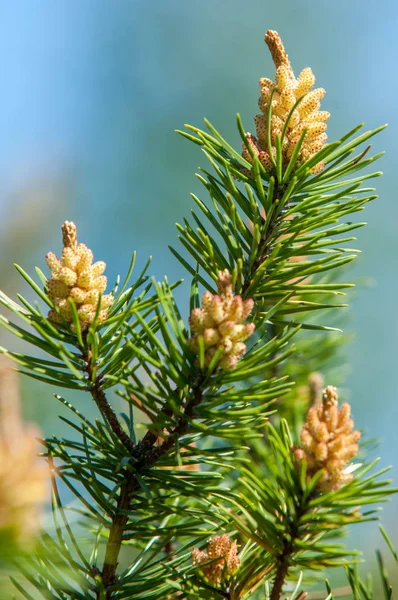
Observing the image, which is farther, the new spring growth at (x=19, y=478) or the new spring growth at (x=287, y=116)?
the new spring growth at (x=287, y=116)

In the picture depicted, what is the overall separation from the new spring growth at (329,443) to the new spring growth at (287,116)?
163 millimetres

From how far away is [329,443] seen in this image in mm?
339

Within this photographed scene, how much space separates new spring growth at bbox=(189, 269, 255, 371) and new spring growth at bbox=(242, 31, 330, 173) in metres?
0.12

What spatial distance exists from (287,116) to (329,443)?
21 cm

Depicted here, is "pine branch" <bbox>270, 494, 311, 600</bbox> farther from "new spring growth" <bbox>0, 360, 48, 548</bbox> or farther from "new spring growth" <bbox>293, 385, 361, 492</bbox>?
"new spring growth" <bbox>0, 360, 48, 548</bbox>

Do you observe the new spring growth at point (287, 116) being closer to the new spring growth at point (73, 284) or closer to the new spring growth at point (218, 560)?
the new spring growth at point (73, 284)

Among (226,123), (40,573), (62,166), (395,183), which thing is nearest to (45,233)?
(62,166)

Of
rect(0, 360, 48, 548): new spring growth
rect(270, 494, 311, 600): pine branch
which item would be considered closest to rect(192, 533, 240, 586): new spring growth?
rect(270, 494, 311, 600): pine branch

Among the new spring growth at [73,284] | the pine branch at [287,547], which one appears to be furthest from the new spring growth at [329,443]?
the new spring growth at [73,284]

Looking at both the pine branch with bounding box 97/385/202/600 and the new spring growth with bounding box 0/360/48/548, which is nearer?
the new spring growth with bounding box 0/360/48/548

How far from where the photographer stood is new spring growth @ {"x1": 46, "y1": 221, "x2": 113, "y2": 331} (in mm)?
381

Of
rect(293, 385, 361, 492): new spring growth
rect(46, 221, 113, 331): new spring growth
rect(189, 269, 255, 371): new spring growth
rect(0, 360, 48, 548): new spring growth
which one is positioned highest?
rect(46, 221, 113, 331): new spring growth

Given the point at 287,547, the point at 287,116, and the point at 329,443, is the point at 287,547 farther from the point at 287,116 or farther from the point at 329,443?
the point at 287,116

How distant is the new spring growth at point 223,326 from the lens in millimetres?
343
